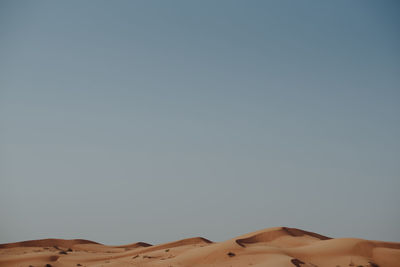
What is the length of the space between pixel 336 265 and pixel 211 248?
10258 mm

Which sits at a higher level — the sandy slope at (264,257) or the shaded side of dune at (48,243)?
the shaded side of dune at (48,243)

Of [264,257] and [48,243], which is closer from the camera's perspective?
[264,257]

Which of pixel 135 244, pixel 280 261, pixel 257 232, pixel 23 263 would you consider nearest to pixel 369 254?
pixel 280 261

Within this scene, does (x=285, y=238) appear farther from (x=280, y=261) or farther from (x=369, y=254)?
(x=280, y=261)

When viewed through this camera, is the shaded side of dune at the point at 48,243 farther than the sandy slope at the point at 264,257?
Yes

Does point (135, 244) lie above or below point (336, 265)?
above

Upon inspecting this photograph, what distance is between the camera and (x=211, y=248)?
105 feet

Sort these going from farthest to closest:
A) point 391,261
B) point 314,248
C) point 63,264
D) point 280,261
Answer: point 63,264 < point 314,248 < point 391,261 < point 280,261

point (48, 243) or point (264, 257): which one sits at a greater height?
point (48, 243)

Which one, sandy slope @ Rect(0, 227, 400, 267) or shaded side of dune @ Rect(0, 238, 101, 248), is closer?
sandy slope @ Rect(0, 227, 400, 267)

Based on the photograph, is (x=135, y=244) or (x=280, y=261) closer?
(x=280, y=261)

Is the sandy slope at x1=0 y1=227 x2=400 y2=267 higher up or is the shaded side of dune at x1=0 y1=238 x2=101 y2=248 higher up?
the shaded side of dune at x1=0 y1=238 x2=101 y2=248

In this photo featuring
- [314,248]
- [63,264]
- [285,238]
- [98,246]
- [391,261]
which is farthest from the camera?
[98,246]

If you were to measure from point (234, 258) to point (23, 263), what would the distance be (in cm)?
1977
